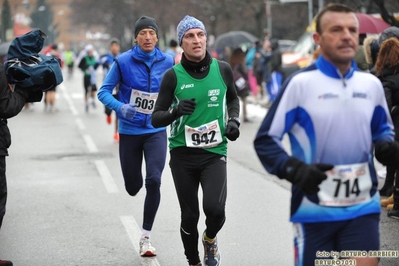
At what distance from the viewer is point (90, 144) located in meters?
17.0

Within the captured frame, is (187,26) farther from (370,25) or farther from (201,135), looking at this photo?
(370,25)

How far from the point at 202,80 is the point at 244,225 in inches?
120

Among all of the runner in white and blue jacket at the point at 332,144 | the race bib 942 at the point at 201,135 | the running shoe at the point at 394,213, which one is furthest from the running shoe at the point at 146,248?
the runner in white and blue jacket at the point at 332,144

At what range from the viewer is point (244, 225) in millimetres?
8852

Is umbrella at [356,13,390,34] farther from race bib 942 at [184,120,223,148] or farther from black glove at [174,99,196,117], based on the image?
black glove at [174,99,196,117]

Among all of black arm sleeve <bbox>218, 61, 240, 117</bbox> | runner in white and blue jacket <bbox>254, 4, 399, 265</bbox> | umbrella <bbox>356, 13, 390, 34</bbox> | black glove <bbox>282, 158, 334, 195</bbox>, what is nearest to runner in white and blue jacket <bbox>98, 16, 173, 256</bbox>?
black arm sleeve <bbox>218, 61, 240, 117</bbox>

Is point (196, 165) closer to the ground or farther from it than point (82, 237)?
farther from it

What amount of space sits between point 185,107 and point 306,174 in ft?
5.69

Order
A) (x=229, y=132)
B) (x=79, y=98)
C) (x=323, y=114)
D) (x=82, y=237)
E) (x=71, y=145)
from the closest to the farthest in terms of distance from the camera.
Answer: (x=323, y=114)
(x=229, y=132)
(x=82, y=237)
(x=71, y=145)
(x=79, y=98)

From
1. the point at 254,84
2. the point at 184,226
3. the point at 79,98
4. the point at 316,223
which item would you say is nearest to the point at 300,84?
the point at 316,223

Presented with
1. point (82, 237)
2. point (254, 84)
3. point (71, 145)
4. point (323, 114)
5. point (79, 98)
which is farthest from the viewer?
point (79, 98)

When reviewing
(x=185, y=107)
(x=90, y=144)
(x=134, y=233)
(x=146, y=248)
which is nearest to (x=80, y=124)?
(x=90, y=144)

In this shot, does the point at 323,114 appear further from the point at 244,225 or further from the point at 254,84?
the point at 254,84

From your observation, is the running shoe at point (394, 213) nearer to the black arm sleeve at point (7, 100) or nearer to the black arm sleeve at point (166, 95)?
the black arm sleeve at point (166, 95)
